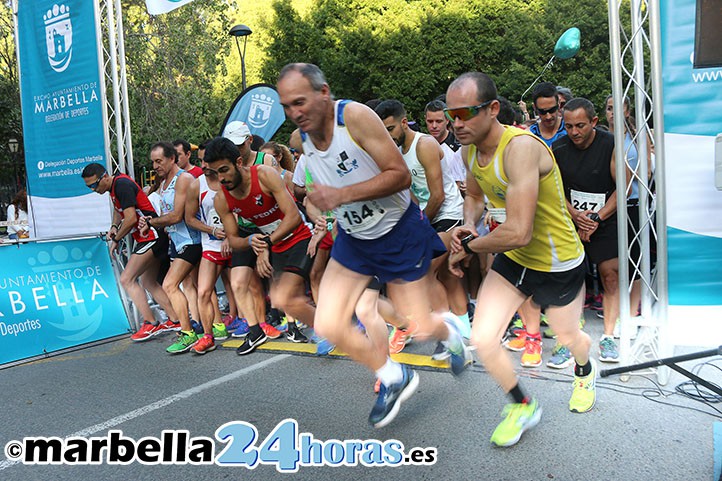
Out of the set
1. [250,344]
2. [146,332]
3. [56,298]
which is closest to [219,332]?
[250,344]

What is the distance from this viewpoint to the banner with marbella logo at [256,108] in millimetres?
10023

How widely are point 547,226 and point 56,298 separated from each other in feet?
17.2

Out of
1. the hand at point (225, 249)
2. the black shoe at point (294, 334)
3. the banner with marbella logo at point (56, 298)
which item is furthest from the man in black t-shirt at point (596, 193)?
the banner with marbella logo at point (56, 298)

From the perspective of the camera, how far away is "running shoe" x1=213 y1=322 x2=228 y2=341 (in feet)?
20.9

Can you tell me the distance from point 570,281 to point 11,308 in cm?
527

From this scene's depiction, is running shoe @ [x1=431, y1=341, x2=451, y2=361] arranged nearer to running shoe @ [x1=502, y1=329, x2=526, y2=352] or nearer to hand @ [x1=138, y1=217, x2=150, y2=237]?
running shoe @ [x1=502, y1=329, x2=526, y2=352]

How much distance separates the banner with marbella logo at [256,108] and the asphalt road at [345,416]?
17.6 feet

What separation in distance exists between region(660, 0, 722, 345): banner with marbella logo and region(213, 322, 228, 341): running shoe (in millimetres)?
4289

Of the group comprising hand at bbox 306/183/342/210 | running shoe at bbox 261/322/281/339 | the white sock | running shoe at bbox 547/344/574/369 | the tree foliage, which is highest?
the tree foliage

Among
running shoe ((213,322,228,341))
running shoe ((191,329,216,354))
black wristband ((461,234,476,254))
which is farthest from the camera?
running shoe ((213,322,228,341))

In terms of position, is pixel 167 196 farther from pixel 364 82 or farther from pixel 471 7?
pixel 471 7

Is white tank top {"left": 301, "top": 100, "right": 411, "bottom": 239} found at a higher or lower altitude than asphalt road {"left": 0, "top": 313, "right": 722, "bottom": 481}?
higher

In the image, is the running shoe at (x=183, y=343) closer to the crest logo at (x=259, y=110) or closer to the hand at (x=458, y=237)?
the hand at (x=458, y=237)

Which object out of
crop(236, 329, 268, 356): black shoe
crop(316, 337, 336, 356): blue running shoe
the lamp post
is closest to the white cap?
crop(236, 329, 268, 356): black shoe
